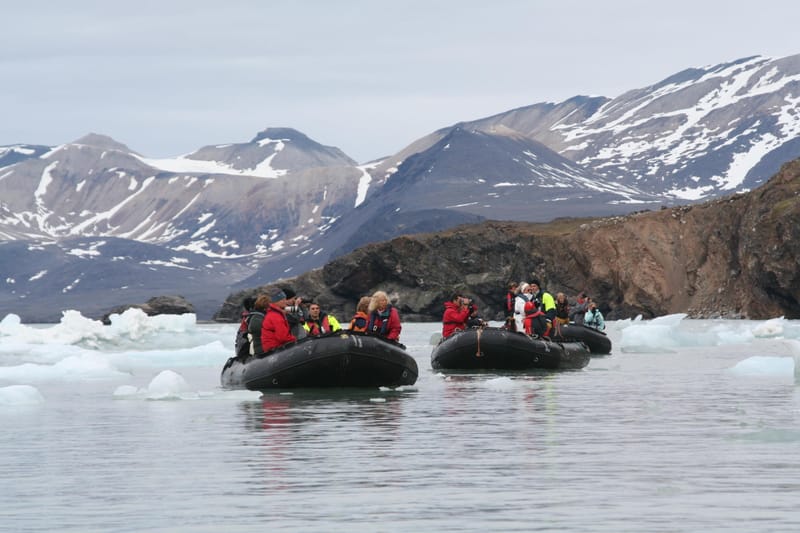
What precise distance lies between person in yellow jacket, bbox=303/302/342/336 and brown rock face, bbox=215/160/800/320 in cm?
10668

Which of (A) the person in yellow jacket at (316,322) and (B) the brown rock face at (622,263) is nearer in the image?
(A) the person in yellow jacket at (316,322)

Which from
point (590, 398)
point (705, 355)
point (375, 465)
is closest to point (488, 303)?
point (705, 355)

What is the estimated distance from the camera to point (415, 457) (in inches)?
720

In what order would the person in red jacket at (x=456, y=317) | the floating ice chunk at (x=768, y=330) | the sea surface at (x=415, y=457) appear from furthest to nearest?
the floating ice chunk at (x=768, y=330)
the person in red jacket at (x=456, y=317)
the sea surface at (x=415, y=457)

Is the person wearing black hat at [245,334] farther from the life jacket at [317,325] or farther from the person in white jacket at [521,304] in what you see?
Answer: the person in white jacket at [521,304]

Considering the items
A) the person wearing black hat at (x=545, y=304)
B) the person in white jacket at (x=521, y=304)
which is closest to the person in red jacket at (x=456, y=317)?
the person in white jacket at (x=521, y=304)

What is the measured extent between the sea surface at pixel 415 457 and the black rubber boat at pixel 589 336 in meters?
13.6

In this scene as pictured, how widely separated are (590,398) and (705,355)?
2418cm

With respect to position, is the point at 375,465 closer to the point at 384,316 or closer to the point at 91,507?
the point at 91,507

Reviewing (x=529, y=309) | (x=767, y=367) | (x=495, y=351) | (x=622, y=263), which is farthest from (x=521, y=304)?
(x=622, y=263)

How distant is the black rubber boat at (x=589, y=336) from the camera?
164ft

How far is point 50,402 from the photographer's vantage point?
1213 inches

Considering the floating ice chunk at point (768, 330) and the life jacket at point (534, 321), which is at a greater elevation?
the life jacket at point (534, 321)

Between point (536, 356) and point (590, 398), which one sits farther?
point (536, 356)
